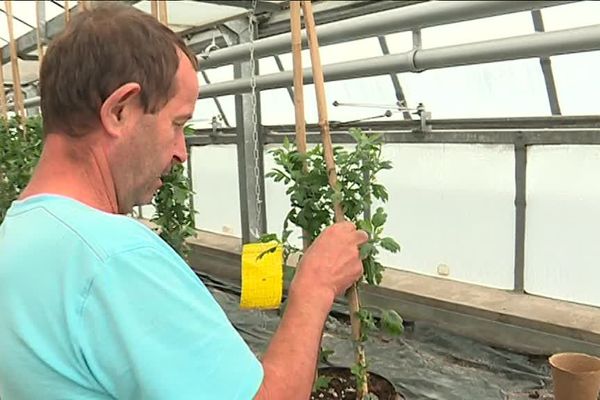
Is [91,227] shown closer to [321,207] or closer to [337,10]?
[321,207]

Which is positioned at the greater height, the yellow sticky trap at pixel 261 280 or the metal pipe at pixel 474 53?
the metal pipe at pixel 474 53

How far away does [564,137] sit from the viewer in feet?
9.25

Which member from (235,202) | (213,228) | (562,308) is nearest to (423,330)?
(562,308)

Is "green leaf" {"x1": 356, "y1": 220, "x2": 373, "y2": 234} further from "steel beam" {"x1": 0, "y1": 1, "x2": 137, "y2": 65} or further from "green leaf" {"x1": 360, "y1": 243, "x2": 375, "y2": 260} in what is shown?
"steel beam" {"x1": 0, "y1": 1, "x2": 137, "y2": 65}

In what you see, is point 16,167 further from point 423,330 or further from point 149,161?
point 149,161

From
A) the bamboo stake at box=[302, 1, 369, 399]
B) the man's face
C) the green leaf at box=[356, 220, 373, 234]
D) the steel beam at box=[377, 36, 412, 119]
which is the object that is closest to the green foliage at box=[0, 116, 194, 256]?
the bamboo stake at box=[302, 1, 369, 399]

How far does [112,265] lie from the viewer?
0.62m

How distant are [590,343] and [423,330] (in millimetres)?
745

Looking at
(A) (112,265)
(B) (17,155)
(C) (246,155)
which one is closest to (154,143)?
(A) (112,265)

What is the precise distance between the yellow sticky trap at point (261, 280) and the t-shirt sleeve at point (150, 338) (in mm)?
791

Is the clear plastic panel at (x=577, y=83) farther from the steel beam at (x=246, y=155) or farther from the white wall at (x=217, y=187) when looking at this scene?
the white wall at (x=217, y=187)

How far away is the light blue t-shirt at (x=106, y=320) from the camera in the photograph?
2.01ft

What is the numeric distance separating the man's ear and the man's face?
0.01m

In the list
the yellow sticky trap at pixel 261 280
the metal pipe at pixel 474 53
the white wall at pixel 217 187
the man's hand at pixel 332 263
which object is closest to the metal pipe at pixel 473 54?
the metal pipe at pixel 474 53
